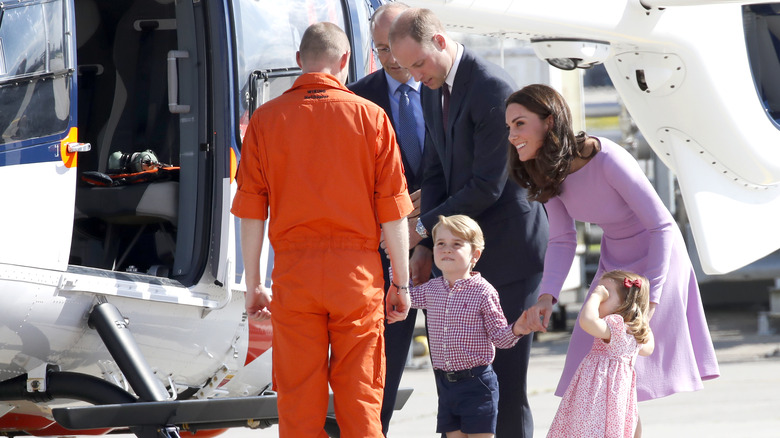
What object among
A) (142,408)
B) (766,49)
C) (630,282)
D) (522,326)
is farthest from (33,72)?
(766,49)

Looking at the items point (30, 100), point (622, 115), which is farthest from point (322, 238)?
point (622, 115)

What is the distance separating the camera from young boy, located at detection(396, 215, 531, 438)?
3568 mm

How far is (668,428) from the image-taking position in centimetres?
628

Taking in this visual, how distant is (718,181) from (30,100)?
3160 millimetres

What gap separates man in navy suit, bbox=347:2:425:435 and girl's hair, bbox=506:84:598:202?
617 millimetres

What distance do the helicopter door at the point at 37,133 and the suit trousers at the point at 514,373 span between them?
153cm

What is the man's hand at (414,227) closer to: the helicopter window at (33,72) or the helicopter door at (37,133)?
the helicopter door at (37,133)

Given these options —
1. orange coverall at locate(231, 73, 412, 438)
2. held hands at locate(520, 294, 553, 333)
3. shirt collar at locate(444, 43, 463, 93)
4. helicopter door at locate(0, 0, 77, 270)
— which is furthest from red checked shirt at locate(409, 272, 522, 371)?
helicopter door at locate(0, 0, 77, 270)

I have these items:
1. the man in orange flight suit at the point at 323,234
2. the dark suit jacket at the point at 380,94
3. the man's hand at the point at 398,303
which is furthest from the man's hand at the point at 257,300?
the dark suit jacket at the point at 380,94

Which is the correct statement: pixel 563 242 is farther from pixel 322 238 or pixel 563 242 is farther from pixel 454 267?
pixel 322 238

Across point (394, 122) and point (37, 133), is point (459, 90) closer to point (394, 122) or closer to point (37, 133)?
point (394, 122)

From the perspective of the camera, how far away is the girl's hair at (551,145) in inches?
132

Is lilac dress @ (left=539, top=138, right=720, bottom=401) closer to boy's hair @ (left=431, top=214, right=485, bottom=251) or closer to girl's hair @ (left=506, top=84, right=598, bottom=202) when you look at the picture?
girl's hair @ (left=506, top=84, right=598, bottom=202)

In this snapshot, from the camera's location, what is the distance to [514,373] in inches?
148
